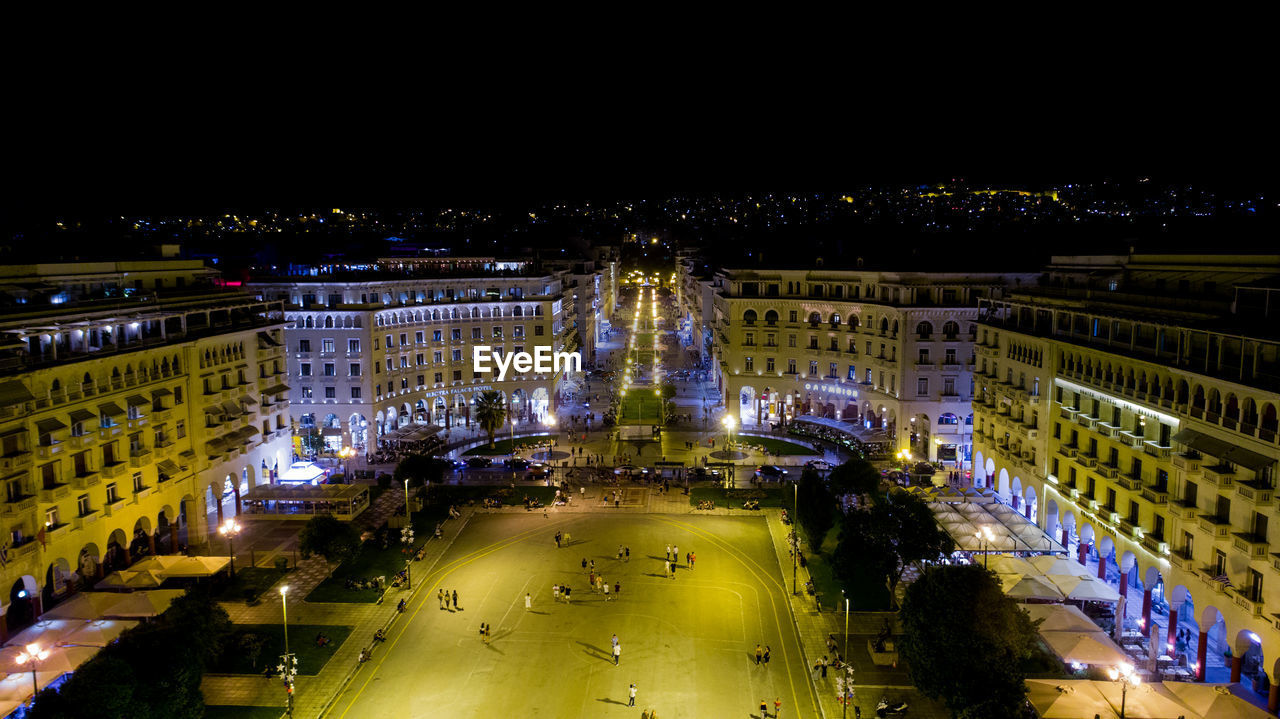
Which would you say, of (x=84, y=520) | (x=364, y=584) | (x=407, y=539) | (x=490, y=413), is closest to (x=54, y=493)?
(x=84, y=520)

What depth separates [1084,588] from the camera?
43625mm

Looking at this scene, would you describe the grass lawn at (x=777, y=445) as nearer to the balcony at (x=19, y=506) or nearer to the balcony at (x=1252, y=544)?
the balcony at (x=1252, y=544)

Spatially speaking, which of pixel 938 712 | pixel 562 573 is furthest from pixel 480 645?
pixel 938 712

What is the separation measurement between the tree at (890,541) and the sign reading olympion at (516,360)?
53.8 m

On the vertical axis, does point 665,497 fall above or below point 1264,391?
below

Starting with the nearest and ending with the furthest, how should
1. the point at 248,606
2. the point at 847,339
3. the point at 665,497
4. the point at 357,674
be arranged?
the point at 357,674 → the point at 248,606 → the point at 665,497 → the point at 847,339

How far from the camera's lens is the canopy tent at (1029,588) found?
4291 centimetres

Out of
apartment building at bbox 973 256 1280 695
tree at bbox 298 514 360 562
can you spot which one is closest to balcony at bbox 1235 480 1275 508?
apartment building at bbox 973 256 1280 695

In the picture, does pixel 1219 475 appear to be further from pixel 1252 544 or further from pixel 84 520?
pixel 84 520

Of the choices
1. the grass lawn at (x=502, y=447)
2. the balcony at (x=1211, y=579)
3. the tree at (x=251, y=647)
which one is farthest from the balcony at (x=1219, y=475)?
the grass lawn at (x=502, y=447)

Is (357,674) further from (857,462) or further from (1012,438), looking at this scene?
(1012,438)

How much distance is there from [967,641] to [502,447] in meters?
57.6

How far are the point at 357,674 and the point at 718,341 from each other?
7567 cm

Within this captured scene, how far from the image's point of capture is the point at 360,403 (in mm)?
82312
